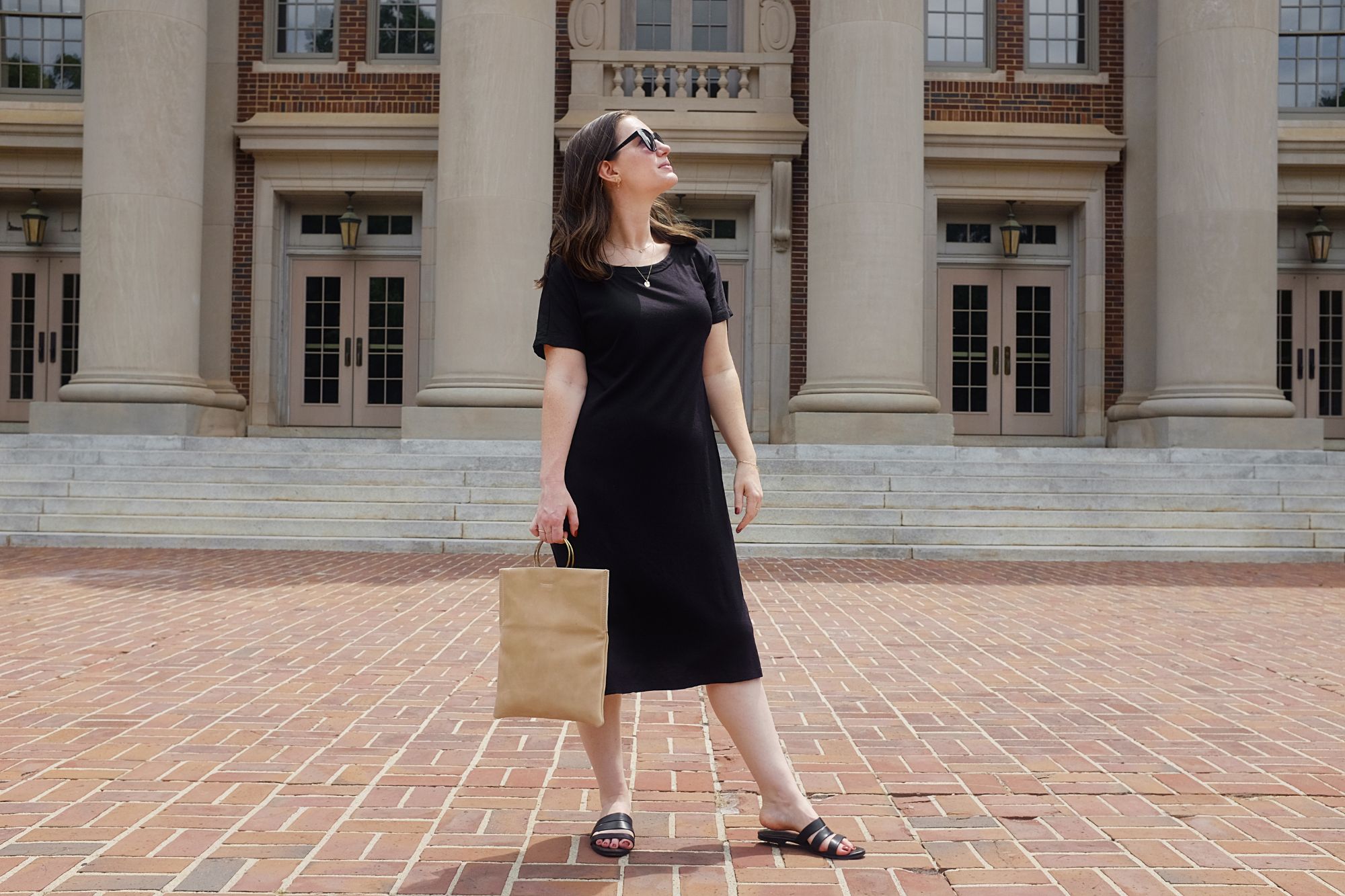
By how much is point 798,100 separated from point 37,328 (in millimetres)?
11938

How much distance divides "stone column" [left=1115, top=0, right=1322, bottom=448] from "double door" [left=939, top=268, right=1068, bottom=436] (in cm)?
345

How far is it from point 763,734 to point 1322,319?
744 inches

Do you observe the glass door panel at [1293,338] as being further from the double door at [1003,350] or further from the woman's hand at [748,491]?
the woman's hand at [748,491]

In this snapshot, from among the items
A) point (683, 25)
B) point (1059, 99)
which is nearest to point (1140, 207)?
point (1059, 99)

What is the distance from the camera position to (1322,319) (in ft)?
63.1

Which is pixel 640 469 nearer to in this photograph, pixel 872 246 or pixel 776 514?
pixel 776 514

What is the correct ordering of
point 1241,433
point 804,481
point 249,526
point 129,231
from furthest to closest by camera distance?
point 129,231 < point 1241,433 < point 804,481 < point 249,526

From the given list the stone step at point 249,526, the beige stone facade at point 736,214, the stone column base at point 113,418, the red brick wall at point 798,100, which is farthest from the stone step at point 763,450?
the red brick wall at point 798,100

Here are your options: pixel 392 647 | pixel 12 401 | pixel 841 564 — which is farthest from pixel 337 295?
pixel 392 647

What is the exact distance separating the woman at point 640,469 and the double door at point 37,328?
18.3 metres

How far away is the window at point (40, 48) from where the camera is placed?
63.7ft

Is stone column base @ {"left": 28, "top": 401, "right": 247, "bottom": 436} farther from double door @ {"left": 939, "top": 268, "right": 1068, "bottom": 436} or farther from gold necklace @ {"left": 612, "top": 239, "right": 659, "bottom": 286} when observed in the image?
gold necklace @ {"left": 612, "top": 239, "right": 659, "bottom": 286}

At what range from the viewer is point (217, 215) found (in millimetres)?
18672

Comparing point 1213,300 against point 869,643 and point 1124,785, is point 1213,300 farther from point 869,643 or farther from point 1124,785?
point 1124,785
